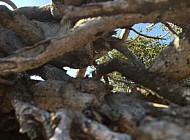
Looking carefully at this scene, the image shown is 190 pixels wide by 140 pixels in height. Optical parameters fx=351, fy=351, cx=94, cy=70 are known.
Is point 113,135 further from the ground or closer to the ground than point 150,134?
closer to the ground

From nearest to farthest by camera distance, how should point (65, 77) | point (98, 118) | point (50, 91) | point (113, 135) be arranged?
point (113, 135) < point (98, 118) < point (50, 91) < point (65, 77)

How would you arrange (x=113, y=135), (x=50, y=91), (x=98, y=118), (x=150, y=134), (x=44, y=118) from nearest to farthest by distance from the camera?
(x=150, y=134), (x=113, y=135), (x=44, y=118), (x=98, y=118), (x=50, y=91)

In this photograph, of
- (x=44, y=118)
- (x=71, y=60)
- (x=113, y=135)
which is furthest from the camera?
(x=71, y=60)

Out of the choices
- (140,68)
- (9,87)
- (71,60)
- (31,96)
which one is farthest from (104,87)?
A: (71,60)

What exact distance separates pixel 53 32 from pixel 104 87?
2.42 metres

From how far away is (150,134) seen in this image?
212 cm

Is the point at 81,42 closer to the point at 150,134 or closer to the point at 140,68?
the point at 140,68

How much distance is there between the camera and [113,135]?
3.39m

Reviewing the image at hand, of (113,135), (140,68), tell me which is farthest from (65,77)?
(113,135)

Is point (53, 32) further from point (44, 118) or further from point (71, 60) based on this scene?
point (44, 118)

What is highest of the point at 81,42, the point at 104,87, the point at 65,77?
the point at 81,42

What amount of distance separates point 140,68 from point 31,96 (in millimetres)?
1617

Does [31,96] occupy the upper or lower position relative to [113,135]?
lower

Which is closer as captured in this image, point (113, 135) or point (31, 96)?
point (113, 135)
